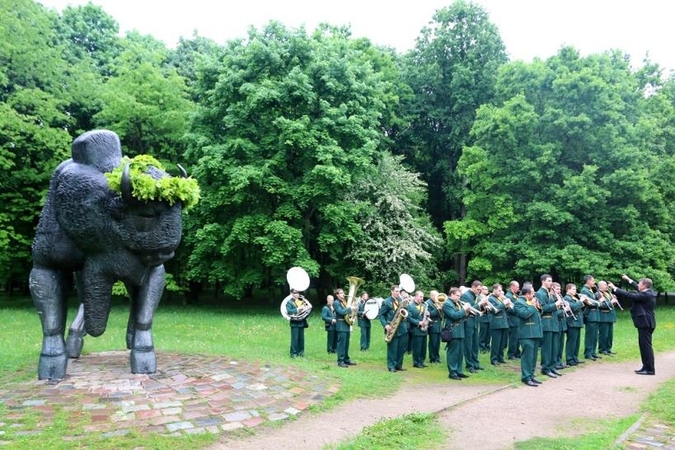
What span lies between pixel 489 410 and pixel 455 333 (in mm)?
2812

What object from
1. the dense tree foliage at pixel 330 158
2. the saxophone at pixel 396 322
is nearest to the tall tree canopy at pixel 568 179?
the dense tree foliage at pixel 330 158

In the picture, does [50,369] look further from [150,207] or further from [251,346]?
[251,346]

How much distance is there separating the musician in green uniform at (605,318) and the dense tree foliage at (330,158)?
307 inches

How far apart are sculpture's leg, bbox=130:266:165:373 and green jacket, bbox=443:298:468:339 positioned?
19.8ft

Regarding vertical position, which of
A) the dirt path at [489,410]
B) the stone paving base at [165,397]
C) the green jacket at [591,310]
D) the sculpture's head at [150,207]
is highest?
the sculpture's head at [150,207]

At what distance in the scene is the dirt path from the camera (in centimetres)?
721

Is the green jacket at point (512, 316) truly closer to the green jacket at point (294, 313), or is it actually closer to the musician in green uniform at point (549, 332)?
the musician in green uniform at point (549, 332)

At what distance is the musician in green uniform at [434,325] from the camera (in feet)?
→ 44.2

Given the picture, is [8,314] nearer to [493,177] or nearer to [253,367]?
[253,367]

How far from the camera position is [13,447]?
20.5 feet

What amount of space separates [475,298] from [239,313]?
43.2ft

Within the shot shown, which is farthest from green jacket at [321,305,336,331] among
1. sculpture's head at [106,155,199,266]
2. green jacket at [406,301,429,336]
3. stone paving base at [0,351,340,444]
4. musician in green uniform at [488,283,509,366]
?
sculpture's head at [106,155,199,266]

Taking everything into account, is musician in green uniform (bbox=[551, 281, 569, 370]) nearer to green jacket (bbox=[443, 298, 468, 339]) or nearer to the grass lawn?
the grass lawn

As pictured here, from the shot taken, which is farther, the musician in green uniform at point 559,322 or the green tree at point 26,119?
the green tree at point 26,119
